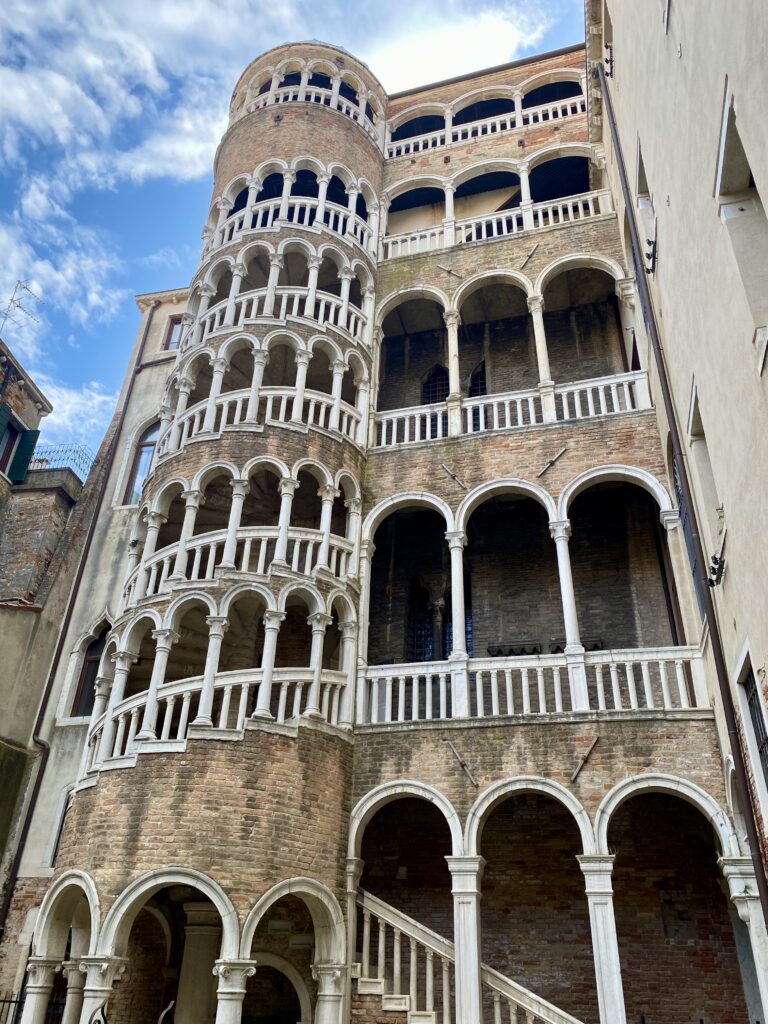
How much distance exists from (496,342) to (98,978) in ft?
48.1

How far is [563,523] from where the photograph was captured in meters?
13.5

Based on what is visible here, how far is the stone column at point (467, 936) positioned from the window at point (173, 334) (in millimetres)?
15954

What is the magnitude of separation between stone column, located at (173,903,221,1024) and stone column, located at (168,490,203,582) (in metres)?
5.17

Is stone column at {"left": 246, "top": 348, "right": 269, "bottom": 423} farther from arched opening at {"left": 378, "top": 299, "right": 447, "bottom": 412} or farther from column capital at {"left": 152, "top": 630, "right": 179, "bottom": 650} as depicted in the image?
column capital at {"left": 152, "top": 630, "right": 179, "bottom": 650}

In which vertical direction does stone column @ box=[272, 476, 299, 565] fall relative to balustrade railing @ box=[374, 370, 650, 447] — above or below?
below

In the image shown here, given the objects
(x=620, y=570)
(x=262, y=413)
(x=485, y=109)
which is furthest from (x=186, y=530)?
(x=485, y=109)

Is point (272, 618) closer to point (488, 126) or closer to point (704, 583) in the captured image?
point (704, 583)

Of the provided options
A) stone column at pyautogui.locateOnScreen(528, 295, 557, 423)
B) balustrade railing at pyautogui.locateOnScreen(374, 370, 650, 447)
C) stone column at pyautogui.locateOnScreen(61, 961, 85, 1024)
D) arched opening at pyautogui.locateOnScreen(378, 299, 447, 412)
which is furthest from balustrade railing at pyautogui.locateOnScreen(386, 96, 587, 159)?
stone column at pyautogui.locateOnScreen(61, 961, 85, 1024)

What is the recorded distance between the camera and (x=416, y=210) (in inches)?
843

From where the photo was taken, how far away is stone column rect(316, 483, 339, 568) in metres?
13.4

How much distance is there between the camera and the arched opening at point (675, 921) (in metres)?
11.4

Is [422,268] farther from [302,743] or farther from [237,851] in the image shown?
[237,851]

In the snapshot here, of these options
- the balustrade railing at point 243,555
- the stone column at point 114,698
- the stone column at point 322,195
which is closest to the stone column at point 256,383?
the balustrade railing at point 243,555

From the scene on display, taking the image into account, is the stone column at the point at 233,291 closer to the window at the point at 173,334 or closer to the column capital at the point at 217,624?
the window at the point at 173,334
